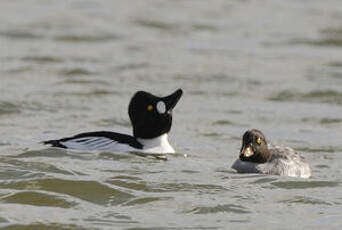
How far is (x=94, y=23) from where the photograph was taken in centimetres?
2631

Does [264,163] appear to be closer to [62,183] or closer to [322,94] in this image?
[62,183]

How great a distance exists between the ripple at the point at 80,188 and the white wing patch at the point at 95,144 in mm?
1540

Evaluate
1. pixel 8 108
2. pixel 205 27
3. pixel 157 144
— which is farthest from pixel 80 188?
pixel 205 27

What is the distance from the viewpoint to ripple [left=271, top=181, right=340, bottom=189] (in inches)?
523

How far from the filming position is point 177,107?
765 inches

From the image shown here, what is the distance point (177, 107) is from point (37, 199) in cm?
729

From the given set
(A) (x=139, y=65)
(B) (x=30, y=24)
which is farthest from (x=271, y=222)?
(B) (x=30, y=24)

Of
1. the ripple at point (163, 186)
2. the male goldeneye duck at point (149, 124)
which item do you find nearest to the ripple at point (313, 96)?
the male goldeneye duck at point (149, 124)

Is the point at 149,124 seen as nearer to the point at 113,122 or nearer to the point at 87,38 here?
the point at 113,122

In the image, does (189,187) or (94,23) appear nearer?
(189,187)

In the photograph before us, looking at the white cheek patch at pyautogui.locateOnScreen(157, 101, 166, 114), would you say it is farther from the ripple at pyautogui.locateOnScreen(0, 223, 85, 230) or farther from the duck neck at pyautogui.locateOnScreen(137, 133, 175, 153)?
the ripple at pyautogui.locateOnScreen(0, 223, 85, 230)

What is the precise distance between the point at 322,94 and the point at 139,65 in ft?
12.1

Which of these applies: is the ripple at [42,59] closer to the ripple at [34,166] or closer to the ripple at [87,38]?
the ripple at [87,38]

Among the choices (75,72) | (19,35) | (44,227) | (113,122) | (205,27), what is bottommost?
(44,227)
